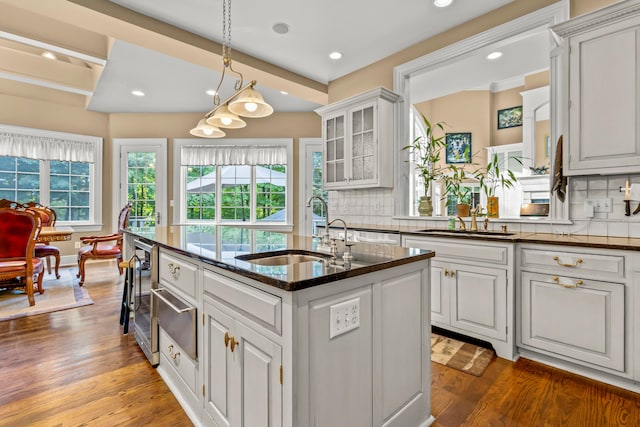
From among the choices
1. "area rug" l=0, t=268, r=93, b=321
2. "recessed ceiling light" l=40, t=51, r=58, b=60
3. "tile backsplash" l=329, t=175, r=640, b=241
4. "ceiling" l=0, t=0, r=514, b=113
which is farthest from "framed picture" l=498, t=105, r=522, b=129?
"recessed ceiling light" l=40, t=51, r=58, b=60

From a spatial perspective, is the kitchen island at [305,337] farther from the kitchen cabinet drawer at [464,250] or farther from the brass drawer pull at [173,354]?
the kitchen cabinet drawer at [464,250]

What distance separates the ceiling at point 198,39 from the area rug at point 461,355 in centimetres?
294

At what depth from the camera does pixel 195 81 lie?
15.2 ft

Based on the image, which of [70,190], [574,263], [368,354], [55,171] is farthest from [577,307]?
[55,171]

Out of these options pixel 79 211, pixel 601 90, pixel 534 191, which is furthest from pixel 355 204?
pixel 79 211

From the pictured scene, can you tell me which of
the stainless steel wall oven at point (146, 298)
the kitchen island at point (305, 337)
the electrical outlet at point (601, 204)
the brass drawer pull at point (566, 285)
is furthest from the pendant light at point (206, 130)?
the electrical outlet at point (601, 204)

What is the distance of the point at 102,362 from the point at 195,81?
12.7 ft

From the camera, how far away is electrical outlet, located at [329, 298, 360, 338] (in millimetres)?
1105

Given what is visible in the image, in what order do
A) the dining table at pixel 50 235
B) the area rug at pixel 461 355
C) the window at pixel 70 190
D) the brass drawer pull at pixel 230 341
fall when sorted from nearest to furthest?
the brass drawer pull at pixel 230 341 → the area rug at pixel 461 355 → the dining table at pixel 50 235 → the window at pixel 70 190

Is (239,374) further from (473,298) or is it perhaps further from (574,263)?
(574,263)

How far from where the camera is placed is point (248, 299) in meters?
1.15

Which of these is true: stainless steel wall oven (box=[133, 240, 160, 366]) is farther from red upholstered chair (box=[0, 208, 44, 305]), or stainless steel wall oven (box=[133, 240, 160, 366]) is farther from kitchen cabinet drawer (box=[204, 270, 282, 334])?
red upholstered chair (box=[0, 208, 44, 305])

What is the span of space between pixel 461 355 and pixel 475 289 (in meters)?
0.49

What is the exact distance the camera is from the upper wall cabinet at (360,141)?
353cm
